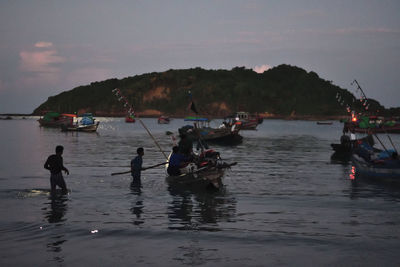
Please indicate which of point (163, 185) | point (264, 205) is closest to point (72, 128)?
point (163, 185)

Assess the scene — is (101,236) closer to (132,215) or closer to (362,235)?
(132,215)

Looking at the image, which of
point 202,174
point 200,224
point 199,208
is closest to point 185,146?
point 202,174

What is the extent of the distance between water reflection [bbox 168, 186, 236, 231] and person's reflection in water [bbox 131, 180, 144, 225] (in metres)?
0.96

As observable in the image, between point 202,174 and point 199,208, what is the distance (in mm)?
3332

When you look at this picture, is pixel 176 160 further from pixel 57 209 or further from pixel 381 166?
pixel 381 166

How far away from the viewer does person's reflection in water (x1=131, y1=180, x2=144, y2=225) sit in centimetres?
1516

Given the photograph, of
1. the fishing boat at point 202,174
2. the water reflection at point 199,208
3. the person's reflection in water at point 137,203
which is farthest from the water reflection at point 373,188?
the person's reflection in water at point 137,203

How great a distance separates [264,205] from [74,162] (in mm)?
20959

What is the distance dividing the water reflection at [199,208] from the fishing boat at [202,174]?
0.34 meters

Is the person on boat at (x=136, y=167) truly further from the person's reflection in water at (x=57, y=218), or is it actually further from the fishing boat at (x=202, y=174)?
the person's reflection in water at (x=57, y=218)

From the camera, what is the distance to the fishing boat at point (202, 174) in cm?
2044

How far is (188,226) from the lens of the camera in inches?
564

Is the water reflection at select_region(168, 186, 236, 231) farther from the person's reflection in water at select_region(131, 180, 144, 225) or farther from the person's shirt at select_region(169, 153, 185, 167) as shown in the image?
the person's shirt at select_region(169, 153, 185, 167)

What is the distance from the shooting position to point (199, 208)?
56.9ft
